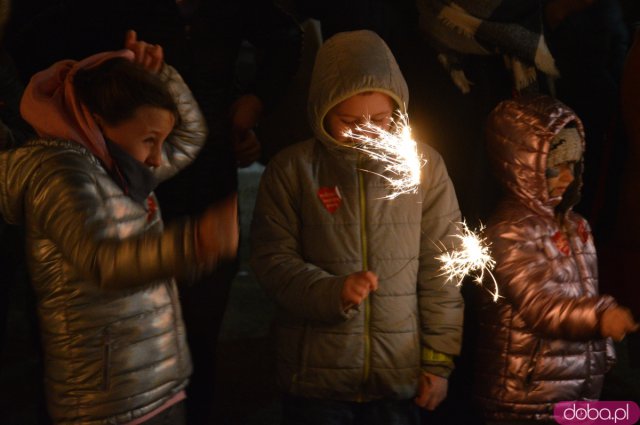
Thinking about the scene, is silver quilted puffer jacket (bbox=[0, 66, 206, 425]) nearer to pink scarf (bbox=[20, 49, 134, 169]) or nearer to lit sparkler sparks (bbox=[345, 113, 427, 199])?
pink scarf (bbox=[20, 49, 134, 169])

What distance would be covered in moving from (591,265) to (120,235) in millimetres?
2001

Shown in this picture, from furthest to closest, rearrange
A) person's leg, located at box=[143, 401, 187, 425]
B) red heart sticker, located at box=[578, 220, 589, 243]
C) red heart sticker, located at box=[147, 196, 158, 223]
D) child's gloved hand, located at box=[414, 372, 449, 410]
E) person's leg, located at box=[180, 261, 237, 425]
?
person's leg, located at box=[180, 261, 237, 425] → red heart sticker, located at box=[578, 220, 589, 243] → child's gloved hand, located at box=[414, 372, 449, 410] → red heart sticker, located at box=[147, 196, 158, 223] → person's leg, located at box=[143, 401, 187, 425]

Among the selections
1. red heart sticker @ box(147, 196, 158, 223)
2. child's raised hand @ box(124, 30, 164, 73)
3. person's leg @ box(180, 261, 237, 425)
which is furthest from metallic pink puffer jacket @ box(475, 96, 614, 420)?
child's raised hand @ box(124, 30, 164, 73)

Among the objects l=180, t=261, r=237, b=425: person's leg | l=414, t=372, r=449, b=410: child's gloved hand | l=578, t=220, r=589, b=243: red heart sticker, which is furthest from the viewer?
l=180, t=261, r=237, b=425: person's leg

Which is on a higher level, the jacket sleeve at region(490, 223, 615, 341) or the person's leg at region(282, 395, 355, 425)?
the jacket sleeve at region(490, 223, 615, 341)

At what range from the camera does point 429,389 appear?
3.00m

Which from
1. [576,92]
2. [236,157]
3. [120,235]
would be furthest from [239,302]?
[120,235]

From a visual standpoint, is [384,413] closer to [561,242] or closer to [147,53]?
[561,242]

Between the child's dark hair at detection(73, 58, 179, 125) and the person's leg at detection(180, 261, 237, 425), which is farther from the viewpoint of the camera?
the person's leg at detection(180, 261, 237, 425)

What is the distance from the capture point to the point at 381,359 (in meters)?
2.90

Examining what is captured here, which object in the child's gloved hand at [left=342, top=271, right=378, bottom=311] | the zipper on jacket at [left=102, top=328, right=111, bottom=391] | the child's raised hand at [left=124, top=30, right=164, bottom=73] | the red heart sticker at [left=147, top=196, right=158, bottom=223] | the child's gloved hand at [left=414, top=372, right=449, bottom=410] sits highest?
the child's raised hand at [left=124, top=30, right=164, bottom=73]

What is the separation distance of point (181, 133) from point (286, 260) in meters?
0.65

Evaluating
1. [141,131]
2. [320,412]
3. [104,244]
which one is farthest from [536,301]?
[104,244]

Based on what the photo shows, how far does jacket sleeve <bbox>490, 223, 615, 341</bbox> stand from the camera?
3.04 metres
